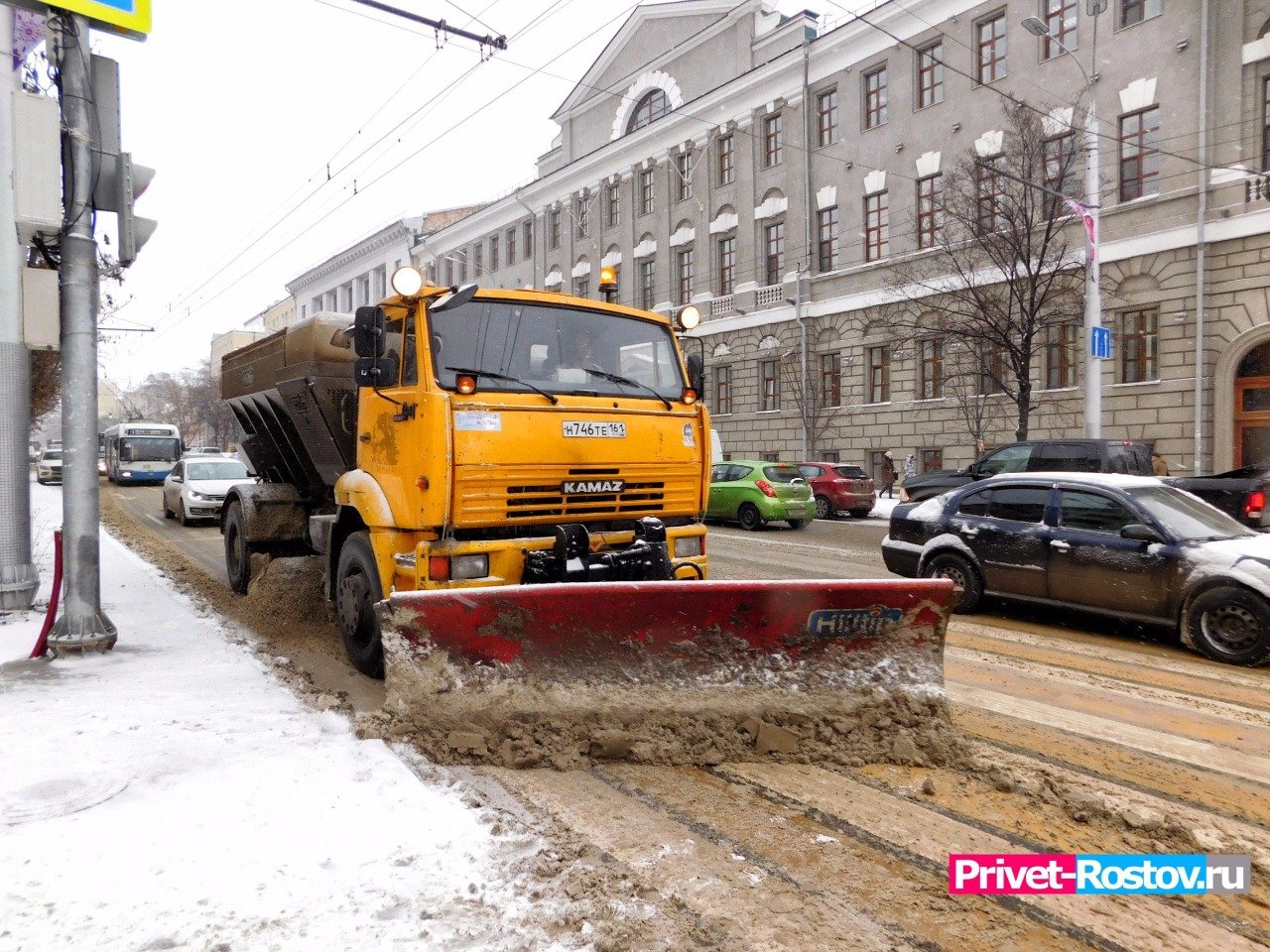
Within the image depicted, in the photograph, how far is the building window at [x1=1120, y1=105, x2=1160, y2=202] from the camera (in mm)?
22047

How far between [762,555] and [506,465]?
9.26m

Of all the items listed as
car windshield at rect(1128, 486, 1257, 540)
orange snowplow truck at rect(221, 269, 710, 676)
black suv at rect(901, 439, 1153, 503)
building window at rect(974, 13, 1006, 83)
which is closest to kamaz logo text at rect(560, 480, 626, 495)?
orange snowplow truck at rect(221, 269, 710, 676)

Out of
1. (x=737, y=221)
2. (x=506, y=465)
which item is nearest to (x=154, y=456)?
(x=737, y=221)

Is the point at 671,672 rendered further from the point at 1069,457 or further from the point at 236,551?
the point at 1069,457

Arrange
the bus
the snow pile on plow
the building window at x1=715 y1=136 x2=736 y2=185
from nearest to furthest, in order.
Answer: the snow pile on plow
the building window at x1=715 y1=136 x2=736 y2=185
the bus

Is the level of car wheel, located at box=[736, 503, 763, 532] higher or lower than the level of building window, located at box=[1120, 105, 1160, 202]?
lower

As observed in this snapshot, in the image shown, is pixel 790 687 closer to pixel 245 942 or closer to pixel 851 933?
pixel 851 933

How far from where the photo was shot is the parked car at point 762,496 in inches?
748

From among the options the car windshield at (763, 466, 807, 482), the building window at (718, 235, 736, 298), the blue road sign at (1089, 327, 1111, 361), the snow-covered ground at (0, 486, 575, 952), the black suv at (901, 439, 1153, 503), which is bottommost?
the snow-covered ground at (0, 486, 575, 952)

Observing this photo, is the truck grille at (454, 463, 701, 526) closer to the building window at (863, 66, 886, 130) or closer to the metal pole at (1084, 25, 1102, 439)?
the metal pole at (1084, 25, 1102, 439)

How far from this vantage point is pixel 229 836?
3582 mm

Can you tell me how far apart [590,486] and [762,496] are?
1347cm

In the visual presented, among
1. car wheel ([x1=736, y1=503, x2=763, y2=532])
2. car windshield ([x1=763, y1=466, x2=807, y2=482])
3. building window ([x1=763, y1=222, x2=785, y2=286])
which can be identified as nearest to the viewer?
car wheel ([x1=736, y1=503, x2=763, y2=532])

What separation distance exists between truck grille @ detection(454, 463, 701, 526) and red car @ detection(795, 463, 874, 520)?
53.5 feet
